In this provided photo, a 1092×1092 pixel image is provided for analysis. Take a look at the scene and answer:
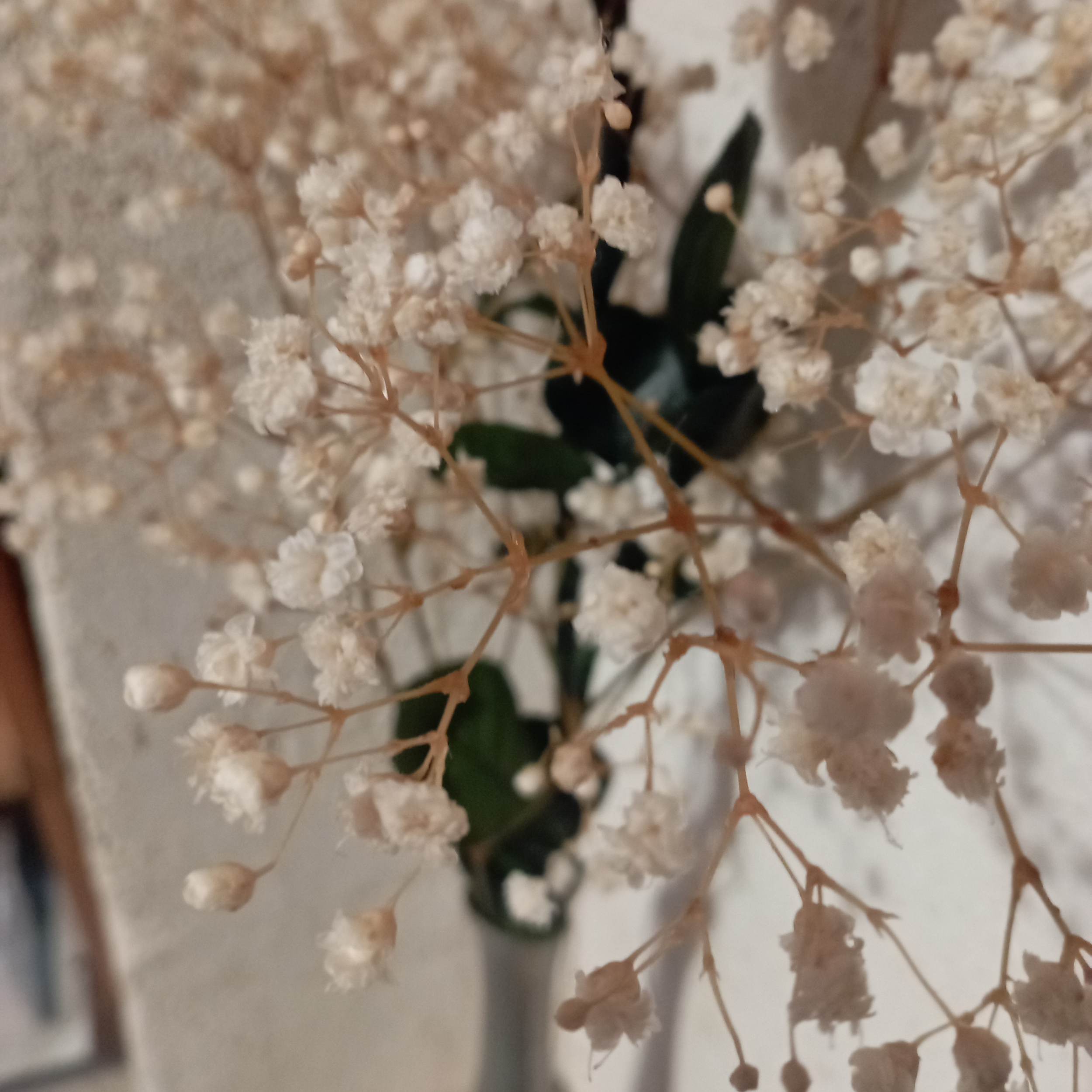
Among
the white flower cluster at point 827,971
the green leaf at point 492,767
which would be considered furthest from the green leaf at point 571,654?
the white flower cluster at point 827,971

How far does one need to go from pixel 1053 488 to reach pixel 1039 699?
9 cm

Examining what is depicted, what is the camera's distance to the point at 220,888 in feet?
0.80

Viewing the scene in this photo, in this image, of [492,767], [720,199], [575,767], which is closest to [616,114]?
[720,199]

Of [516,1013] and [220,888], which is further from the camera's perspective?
[516,1013]

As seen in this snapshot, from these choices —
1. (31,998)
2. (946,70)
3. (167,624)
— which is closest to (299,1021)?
(31,998)

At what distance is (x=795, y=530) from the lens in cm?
29

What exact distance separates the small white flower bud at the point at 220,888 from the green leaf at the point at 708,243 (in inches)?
11.2

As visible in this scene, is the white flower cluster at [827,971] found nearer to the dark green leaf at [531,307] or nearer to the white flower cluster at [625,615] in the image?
the white flower cluster at [625,615]

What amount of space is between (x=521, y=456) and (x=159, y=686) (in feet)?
0.63

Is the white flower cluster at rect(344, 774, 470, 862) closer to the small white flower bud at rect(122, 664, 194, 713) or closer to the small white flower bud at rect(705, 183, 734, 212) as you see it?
the small white flower bud at rect(122, 664, 194, 713)

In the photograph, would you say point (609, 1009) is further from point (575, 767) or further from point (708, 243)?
point (708, 243)

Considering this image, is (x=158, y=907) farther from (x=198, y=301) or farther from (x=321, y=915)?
(x=198, y=301)

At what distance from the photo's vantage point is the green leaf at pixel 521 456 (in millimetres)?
377

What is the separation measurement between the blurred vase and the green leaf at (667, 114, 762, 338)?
1.30 feet
